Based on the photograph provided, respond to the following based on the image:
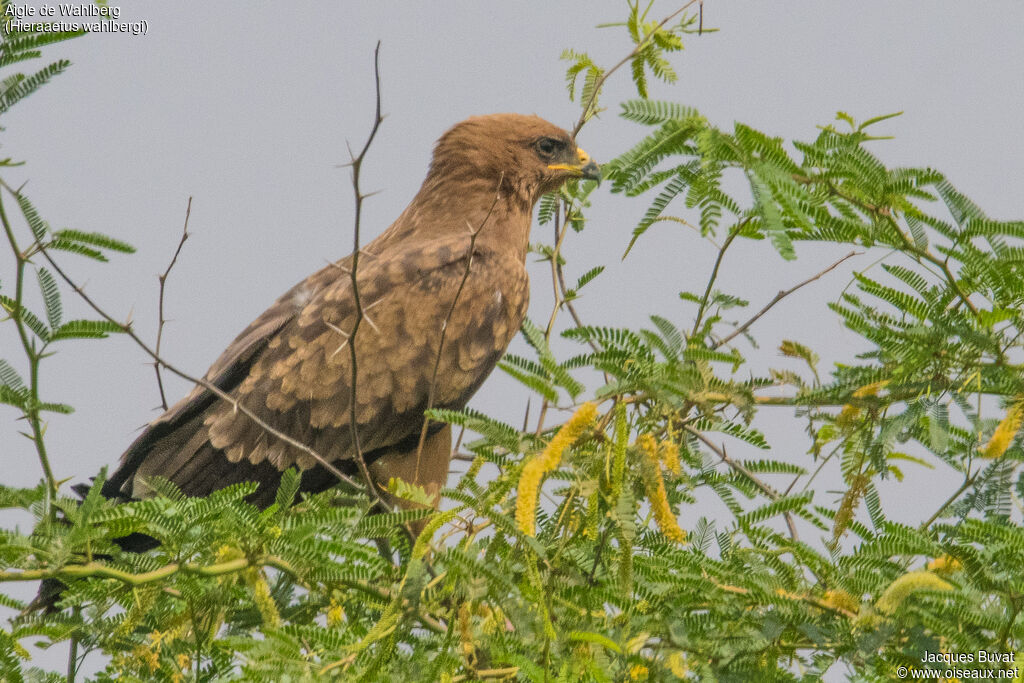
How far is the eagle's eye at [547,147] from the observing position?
5.74 metres

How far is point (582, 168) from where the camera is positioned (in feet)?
18.5

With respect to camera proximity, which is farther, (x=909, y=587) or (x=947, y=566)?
(x=947, y=566)

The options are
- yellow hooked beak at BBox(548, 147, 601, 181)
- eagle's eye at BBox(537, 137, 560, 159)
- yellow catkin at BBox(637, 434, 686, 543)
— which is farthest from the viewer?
eagle's eye at BBox(537, 137, 560, 159)

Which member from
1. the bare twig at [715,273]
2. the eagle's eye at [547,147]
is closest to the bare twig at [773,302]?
the bare twig at [715,273]

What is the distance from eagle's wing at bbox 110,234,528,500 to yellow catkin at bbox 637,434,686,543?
2149mm

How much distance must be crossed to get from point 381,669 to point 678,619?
2.44 feet

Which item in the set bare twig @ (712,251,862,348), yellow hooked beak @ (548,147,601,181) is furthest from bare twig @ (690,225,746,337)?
yellow hooked beak @ (548,147,601,181)

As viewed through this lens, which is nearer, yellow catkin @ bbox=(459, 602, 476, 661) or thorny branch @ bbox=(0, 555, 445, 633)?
thorny branch @ bbox=(0, 555, 445, 633)

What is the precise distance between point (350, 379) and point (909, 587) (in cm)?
274

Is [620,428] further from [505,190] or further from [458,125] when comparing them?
[458,125]

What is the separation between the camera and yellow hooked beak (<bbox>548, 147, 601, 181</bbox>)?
5605 millimetres

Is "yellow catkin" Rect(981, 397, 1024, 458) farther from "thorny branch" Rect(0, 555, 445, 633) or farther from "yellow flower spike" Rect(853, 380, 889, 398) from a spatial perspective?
"thorny branch" Rect(0, 555, 445, 633)

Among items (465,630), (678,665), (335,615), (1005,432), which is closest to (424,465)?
(335,615)

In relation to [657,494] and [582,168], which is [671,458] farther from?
[582,168]
